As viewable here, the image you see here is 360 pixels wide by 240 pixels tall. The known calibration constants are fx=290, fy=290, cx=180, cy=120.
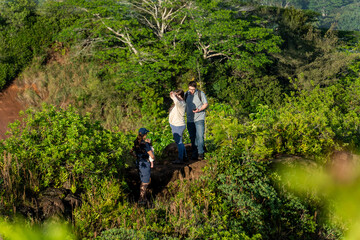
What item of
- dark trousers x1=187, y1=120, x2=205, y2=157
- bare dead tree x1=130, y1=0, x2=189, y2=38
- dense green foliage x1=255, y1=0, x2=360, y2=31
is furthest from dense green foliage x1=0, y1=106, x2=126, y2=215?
dense green foliage x1=255, y1=0, x2=360, y2=31

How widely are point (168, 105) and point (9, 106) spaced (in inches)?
328

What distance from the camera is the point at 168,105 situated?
50.4 feet

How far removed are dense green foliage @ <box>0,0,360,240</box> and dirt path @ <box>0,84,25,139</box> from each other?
471mm

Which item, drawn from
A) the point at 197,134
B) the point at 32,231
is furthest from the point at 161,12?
the point at 32,231

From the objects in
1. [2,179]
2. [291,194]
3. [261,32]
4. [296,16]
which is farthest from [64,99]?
[296,16]

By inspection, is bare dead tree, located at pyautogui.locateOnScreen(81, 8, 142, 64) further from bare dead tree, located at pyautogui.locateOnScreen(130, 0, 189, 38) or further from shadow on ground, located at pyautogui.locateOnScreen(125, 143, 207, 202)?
shadow on ground, located at pyautogui.locateOnScreen(125, 143, 207, 202)

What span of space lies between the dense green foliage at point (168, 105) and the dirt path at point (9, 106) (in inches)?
18.5

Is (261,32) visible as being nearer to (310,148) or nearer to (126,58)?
(126,58)

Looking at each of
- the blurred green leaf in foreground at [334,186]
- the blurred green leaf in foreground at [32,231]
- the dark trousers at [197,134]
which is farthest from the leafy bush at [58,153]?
the blurred green leaf in foreground at [334,186]

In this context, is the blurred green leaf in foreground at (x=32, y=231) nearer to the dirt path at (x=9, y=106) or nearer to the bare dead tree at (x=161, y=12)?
the bare dead tree at (x=161, y=12)

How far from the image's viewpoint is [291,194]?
4.00 m

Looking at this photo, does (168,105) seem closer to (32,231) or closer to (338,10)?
(32,231)

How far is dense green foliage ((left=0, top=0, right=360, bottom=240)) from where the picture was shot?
3459 mm

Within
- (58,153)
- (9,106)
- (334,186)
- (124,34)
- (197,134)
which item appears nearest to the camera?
(58,153)
